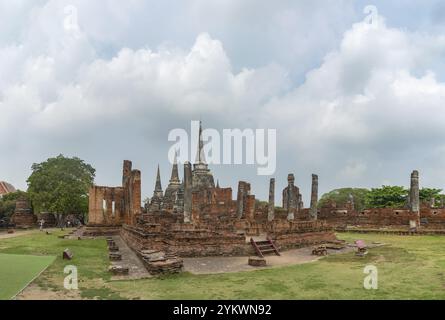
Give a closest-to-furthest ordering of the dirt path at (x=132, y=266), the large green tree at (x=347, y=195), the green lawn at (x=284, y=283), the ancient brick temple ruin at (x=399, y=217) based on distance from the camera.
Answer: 1. the green lawn at (x=284, y=283)
2. the dirt path at (x=132, y=266)
3. the ancient brick temple ruin at (x=399, y=217)
4. the large green tree at (x=347, y=195)

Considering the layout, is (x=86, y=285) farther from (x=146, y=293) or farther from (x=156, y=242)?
(x=156, y=242)

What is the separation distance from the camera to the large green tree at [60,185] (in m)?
35.2

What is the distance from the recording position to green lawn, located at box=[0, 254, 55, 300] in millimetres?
8541

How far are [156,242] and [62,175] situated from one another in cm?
2560

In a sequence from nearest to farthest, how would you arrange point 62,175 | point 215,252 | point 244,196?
point 215,252, point 244,196, point 62,175

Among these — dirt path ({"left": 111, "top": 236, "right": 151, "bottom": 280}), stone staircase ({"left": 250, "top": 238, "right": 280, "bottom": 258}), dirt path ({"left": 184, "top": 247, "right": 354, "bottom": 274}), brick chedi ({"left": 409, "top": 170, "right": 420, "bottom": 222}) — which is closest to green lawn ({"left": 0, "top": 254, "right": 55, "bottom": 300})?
dirt path ({"left": 111, "top": 236, "right": 151, "bottom": 280})

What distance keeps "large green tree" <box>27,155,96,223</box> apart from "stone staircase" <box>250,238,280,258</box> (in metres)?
24.1

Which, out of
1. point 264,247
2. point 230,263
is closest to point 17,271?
point 230,263

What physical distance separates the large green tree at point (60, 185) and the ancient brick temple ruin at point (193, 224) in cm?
858

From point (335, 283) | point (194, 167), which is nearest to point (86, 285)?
point (335, 283)

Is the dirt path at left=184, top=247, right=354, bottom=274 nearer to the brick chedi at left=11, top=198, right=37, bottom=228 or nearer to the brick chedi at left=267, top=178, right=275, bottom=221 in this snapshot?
the brick chedi at left=267, top=178, right=275, bottom=221

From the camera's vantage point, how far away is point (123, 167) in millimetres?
30453

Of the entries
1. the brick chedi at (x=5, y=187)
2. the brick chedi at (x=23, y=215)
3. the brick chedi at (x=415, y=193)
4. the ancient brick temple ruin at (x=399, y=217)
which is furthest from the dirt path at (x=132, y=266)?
the brick chedi at (x=5, y=187)

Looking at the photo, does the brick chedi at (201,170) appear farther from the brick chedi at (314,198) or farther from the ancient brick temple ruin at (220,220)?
the brick chedi at (314,198)
